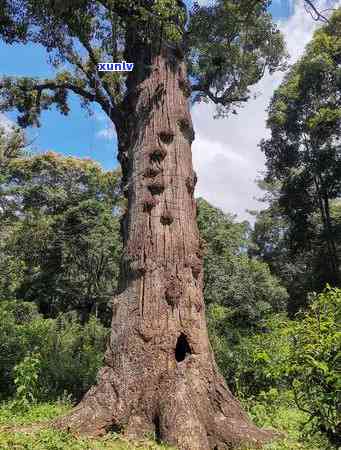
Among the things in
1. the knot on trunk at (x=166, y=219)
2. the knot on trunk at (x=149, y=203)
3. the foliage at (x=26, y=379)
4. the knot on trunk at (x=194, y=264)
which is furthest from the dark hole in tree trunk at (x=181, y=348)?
the foliage at (x=26, y=379)

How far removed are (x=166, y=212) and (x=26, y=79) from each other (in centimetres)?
590

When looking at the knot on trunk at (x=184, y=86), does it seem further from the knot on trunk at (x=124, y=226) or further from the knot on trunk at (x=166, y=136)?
the knot on trunk at (x=124, y=226)

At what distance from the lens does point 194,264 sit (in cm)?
574

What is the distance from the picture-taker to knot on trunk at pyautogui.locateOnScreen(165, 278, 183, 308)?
17.8 feet

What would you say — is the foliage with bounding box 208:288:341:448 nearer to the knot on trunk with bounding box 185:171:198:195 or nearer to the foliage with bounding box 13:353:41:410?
the knot on trunk with bounding box 185:171:198:195

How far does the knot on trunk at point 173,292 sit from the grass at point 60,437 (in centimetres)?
143

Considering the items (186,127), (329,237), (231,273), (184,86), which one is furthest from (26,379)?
(329,237)

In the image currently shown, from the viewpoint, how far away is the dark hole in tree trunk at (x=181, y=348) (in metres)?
5.36

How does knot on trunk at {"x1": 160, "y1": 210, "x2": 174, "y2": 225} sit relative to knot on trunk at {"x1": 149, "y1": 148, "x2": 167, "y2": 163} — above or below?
below

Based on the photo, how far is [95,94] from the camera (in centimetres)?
946

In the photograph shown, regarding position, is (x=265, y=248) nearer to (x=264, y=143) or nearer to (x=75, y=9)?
(x=264, y=143)

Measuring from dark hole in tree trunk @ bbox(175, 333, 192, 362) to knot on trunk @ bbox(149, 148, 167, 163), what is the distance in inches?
86.2

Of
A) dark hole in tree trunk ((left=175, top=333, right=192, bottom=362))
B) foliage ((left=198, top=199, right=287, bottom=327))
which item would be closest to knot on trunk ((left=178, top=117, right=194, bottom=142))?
dark hole in tree trunk ((left=175, top=333, right=192, bottom=362))

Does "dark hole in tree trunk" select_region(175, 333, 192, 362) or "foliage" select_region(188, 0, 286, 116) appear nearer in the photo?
"dark hole in tree trunk" select_region(175, 333, 192, 362)
